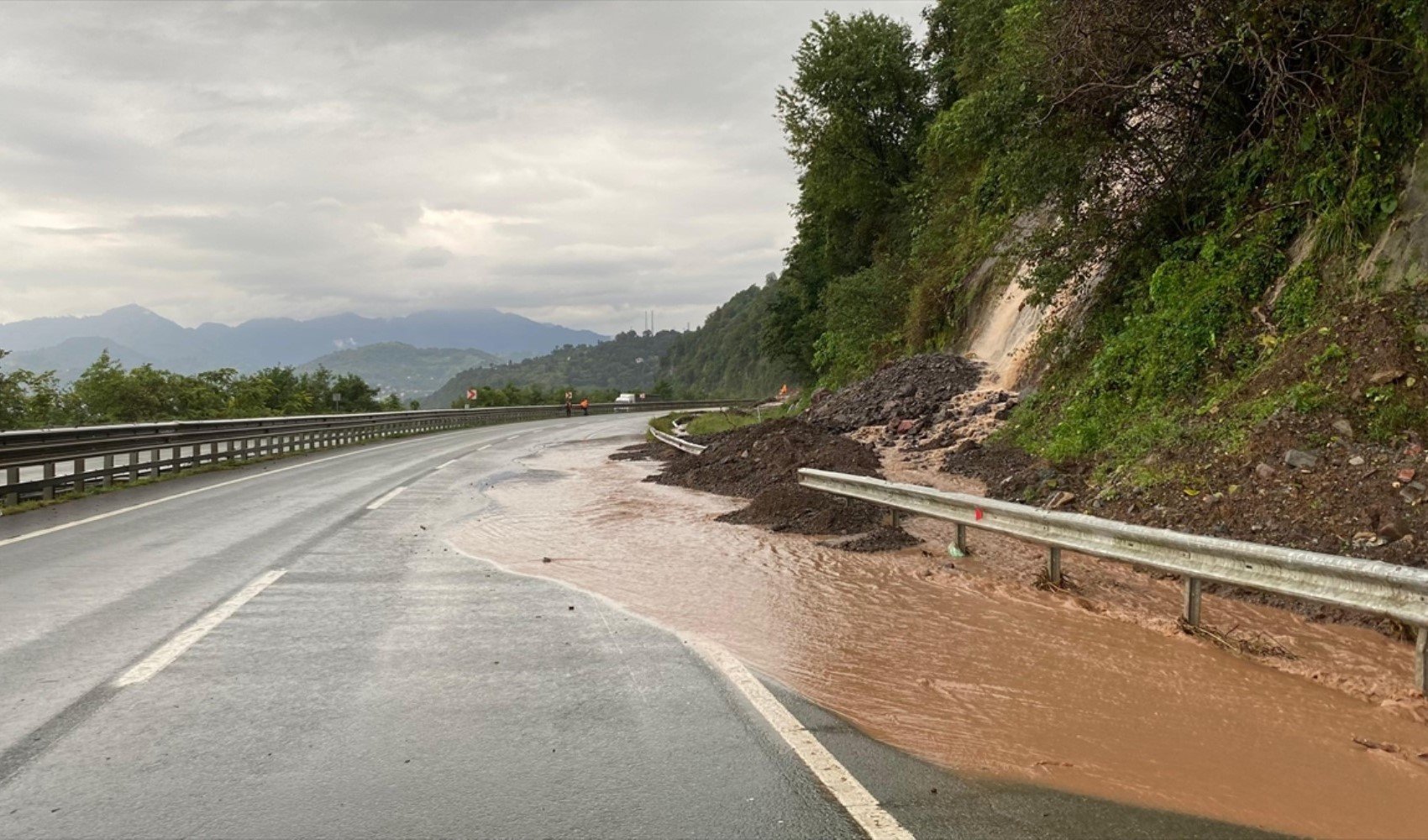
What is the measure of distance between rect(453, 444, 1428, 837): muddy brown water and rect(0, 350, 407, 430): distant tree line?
1497 inches

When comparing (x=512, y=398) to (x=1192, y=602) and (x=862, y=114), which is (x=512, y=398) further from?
(x=1192, y=602)

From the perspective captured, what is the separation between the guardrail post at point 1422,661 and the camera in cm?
520

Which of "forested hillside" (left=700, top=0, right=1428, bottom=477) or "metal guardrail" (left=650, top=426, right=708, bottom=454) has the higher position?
"forested hillside" (left=700, top=0, right=1428, bottom=477)

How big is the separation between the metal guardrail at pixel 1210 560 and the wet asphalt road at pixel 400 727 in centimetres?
259

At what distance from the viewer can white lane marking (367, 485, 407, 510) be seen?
13981 mm

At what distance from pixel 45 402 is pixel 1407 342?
5731 centimetres

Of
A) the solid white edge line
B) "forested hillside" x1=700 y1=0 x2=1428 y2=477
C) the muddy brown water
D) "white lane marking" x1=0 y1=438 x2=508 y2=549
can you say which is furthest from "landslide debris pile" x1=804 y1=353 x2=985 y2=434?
the solid white edge line

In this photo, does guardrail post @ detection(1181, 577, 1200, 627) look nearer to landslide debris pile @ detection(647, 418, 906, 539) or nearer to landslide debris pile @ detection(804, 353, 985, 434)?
landslide debris pile @ detection(647, 418, 906, 539)

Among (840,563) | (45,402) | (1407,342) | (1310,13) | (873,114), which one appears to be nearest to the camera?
(1407,342)

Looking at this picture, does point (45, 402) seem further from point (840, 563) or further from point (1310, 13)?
point (1310, 13)

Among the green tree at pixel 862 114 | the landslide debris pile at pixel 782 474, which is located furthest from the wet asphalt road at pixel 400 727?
the green tree at pixel 862 114

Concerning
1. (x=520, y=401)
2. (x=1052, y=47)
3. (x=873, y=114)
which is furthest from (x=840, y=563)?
(x=520, y=401)

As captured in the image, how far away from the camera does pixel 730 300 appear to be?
18800cm

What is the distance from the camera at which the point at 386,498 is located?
15.1 meters
